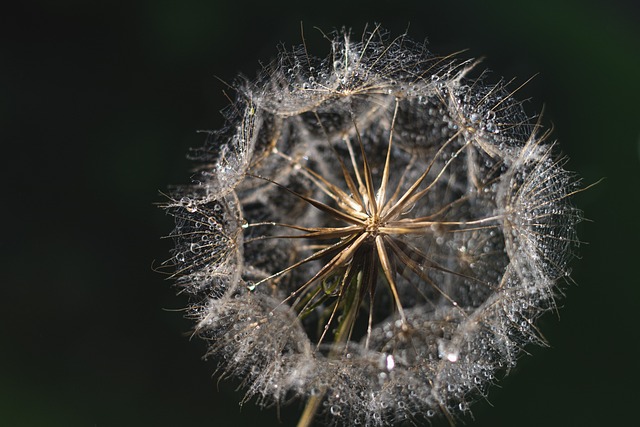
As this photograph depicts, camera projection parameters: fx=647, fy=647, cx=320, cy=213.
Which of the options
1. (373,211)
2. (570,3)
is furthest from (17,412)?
(570,3)

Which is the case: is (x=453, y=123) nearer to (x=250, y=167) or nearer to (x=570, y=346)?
(x=250, y=167)

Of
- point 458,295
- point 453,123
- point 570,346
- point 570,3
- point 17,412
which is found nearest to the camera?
point 453,123

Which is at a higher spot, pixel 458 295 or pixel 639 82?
pixel 639 82

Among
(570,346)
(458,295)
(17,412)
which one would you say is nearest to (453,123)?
(458,295)

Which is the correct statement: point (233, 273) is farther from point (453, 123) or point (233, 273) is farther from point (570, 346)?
point (570, 346)

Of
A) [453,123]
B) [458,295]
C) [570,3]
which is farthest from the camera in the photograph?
[570,3]

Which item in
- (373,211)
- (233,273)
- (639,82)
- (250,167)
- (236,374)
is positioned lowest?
(236,374)

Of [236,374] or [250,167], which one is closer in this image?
[236,374]

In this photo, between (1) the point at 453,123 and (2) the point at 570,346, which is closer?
(1) the point at 453,123

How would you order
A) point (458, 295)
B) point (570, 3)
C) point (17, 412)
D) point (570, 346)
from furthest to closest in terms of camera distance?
point (570, 3) → point (570, 346) → point (17, 412) → point (458, 295)
